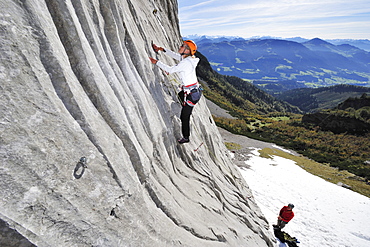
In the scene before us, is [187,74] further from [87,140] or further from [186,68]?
[87,140]

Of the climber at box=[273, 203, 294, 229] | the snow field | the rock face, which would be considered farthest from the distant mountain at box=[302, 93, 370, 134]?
the rock face

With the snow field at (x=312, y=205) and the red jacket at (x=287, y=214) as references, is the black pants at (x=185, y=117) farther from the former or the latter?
the snow field at (x=312, y=205)

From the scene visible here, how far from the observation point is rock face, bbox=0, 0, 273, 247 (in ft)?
11.7

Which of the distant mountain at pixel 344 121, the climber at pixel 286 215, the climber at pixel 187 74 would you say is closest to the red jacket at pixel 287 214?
the climber at pixel 286 215

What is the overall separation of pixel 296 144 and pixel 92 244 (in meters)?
73.7

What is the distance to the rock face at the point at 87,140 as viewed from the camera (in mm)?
3562

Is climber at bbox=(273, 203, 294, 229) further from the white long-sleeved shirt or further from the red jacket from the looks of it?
the white long-sleeved shirt

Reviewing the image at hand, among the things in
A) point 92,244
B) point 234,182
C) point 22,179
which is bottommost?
point 234,182

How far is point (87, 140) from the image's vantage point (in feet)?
15.7

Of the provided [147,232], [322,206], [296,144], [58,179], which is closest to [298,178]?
[322,206]

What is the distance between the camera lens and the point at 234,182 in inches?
600

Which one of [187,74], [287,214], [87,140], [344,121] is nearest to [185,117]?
[187,74]

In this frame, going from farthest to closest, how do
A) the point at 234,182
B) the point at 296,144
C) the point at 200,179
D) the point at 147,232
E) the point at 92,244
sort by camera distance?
the point at 296,144, the point at 234,182, the point at 200,179, the point at 147,232, the point at 92,244

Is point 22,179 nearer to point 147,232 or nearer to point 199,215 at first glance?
point 147,232
